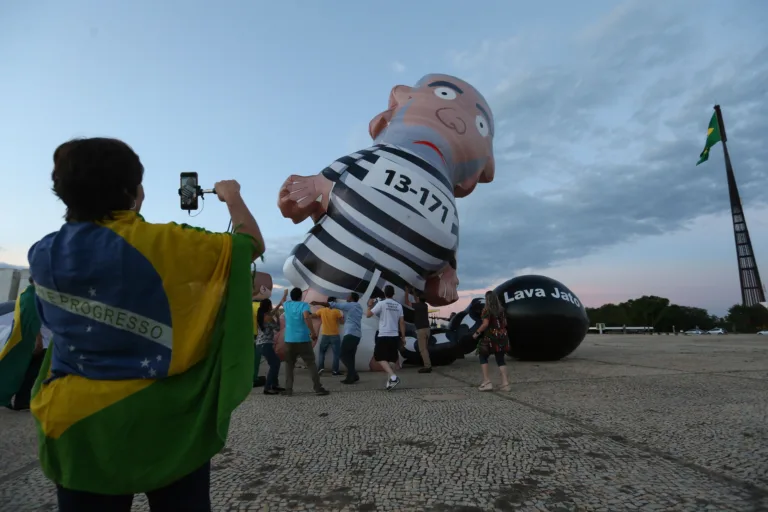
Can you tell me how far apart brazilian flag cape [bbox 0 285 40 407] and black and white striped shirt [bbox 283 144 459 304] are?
5.56m

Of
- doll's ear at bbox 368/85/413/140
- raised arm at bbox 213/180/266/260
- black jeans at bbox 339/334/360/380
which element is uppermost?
doll's ear at bbox 368/85/413/140

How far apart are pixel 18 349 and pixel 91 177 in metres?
0.85

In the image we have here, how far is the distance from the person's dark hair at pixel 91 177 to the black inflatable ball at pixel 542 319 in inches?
267

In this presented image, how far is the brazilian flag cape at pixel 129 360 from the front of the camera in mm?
1137

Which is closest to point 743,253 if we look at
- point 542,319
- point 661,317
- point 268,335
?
point 661,317

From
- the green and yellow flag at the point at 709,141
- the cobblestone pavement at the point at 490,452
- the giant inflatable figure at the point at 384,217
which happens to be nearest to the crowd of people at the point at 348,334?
the giant inflatable figure at the point at 384,217

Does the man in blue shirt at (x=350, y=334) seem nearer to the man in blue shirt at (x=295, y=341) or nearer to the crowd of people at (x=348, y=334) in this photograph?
the crowd of people at (x=348, y=334)

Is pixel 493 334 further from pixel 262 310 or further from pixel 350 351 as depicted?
pixel 262 310

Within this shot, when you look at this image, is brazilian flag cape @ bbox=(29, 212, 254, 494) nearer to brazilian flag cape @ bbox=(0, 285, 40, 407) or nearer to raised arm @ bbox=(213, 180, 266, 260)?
raised arm @ bbox=(213, 180, 266, 260)

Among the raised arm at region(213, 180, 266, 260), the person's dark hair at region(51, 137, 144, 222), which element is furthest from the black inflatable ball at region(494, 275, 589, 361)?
the person's dark hair at region(51, 137, 144, 222)

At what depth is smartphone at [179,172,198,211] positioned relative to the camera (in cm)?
217

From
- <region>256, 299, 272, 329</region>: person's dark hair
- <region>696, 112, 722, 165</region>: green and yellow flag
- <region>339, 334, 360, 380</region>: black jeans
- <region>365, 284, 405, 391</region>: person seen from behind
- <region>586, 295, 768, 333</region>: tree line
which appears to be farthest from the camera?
<region>586, 295, 768, 333</region>: tree line

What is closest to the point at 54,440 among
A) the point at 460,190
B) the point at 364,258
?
the point at 364,258

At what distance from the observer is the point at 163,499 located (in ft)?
3.94
